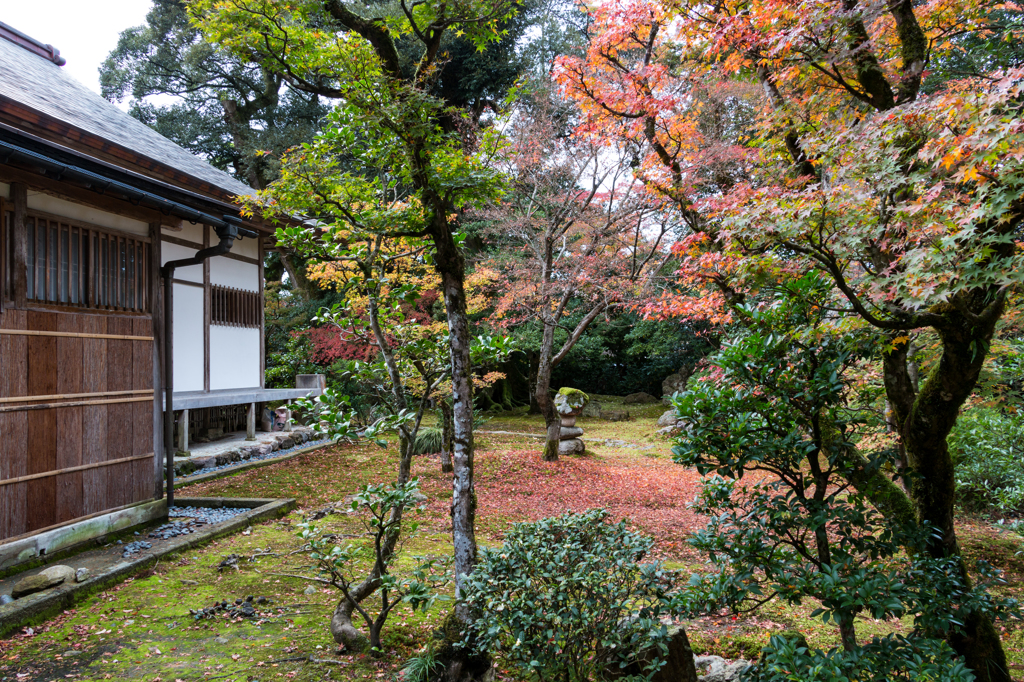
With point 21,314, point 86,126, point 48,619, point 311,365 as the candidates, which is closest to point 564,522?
point 48,619

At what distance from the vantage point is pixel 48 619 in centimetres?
400

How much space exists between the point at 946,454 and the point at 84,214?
7.69 meters

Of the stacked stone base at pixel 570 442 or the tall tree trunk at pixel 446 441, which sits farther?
the stacked stone base at pixel 570 442

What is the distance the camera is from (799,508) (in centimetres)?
283

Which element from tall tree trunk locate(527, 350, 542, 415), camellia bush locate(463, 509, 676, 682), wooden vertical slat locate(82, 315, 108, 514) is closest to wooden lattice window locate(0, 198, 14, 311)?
wooden vertical slat locate(82, 315, 108, 514)

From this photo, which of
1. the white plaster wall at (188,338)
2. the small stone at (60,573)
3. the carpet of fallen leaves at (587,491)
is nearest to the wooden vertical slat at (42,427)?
the small stone at (60,573)

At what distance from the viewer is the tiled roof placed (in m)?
6.59

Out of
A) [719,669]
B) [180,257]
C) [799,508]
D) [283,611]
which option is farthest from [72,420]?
[799,508]

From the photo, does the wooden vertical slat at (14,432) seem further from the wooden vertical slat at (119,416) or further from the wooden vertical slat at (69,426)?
the wooden vertical slat at (119,416)

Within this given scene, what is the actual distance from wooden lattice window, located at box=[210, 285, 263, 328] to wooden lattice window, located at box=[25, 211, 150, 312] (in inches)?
151

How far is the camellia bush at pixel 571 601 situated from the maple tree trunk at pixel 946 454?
5.39 ft

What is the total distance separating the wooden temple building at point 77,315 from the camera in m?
4.83

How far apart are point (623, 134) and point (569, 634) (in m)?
7.36

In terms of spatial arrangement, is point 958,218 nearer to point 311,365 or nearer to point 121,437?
point 121,437
